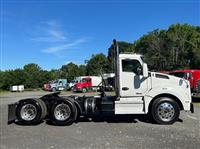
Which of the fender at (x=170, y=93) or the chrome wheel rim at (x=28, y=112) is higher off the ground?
the fender at (x=170, y=93)

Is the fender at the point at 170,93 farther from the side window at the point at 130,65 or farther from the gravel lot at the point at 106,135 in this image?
the side window at the point at 130,65

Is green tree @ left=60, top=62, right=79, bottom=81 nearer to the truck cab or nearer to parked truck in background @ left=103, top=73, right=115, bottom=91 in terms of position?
parked truck in background @ left=103, top=73, right=115, bottom=91

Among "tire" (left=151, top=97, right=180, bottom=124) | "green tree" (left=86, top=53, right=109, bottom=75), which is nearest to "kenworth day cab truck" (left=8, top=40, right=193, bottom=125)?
"tire" (left=151, top=97, right=180, bottom=124)

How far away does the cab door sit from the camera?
13070mm

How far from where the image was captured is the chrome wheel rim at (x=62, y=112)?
12.7m

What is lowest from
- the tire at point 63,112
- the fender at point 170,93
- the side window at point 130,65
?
the tire at point 63,112

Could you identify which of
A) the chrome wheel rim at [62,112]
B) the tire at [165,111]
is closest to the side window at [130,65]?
the tire at [165,111]

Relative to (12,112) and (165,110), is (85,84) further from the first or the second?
(165,110)

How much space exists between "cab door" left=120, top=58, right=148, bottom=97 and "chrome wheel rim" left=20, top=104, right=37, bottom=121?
138 inches

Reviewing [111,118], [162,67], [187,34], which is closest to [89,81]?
[162,67]

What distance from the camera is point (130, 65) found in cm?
1320

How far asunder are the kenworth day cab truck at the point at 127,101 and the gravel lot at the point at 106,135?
17.2 inches

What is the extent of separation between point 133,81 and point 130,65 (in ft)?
2.12

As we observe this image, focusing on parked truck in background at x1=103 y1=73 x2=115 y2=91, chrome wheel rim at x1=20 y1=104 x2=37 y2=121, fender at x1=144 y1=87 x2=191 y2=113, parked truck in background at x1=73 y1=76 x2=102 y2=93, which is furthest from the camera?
parked truck in background at x1=73 y1=76 x2=102 y2=93
